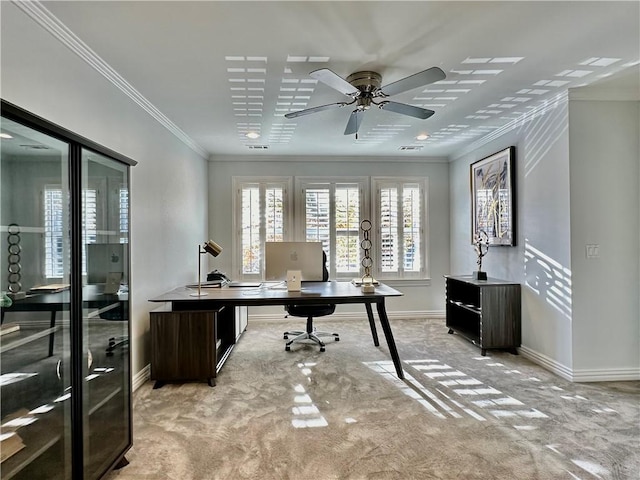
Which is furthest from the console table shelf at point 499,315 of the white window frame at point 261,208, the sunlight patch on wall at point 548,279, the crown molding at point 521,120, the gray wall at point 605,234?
the white window frame at point 261,208

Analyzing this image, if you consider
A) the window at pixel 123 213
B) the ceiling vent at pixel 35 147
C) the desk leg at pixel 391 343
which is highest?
the ceiling vent at pixel 35 147

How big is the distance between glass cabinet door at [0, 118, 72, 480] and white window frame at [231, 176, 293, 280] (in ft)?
12.0

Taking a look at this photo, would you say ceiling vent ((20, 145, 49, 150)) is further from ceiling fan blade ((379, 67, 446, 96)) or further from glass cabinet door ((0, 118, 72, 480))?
ceiling fan blade ((379, 67, 446, 96))

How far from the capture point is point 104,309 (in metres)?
1.75

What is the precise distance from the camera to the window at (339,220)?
5.14 m

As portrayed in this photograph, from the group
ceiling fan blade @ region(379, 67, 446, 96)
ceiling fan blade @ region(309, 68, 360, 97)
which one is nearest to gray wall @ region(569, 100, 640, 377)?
ceiling fan blade @ region(379, 67, 446, 96)

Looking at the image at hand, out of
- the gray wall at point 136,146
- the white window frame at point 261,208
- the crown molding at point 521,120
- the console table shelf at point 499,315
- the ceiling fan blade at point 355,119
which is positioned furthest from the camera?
the white window frame at point 261,208

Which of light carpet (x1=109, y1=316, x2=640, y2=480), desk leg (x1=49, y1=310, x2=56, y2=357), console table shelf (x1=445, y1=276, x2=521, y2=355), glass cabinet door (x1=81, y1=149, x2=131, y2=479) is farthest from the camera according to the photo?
console table shelf (x1=445, y1=276, x2=521, y2=355)

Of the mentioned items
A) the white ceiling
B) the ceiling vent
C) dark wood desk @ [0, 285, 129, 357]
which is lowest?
dark wood desk @ [0, 285, 129, 357]

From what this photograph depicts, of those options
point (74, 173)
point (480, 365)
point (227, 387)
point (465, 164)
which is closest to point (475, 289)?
point (480, 365)

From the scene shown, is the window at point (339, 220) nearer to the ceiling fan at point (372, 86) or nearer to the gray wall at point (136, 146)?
the gray wall at point (136, 146)

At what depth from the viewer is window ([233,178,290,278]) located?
5.14 metres

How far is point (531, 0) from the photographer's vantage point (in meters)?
1.75

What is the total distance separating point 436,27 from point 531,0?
470mm
